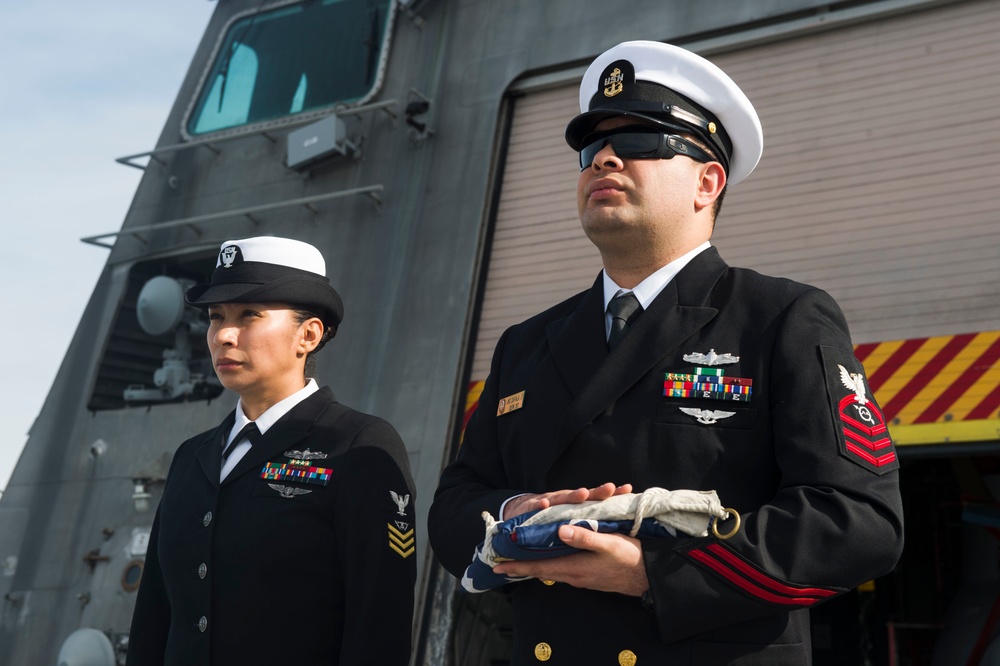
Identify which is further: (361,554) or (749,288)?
(361,554)

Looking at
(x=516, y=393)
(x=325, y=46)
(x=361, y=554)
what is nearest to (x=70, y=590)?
(x=325, y=46)

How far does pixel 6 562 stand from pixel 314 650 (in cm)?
468

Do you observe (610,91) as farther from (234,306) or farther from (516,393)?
(234,306)

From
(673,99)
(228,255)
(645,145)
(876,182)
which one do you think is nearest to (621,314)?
(645,145)

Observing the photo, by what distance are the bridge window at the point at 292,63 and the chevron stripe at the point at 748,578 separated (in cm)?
557

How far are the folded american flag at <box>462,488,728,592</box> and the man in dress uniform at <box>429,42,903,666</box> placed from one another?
26 millimetres

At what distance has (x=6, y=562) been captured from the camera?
22.2 feet

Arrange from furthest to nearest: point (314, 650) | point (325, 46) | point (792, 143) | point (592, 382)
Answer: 1. point (325, 46)
2. point (792, 143)
3. point (314, 650)
4. point (592, 382)

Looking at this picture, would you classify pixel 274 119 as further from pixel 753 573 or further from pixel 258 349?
pixel 753 573

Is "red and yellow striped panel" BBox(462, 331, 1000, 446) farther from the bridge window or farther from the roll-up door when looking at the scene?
the bridge window

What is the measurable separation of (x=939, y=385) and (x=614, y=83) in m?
2.85

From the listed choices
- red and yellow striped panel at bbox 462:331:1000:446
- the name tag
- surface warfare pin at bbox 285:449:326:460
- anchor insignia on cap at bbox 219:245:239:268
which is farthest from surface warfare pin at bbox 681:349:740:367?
red and yellow striped panel at bbox 462:331:1000:446

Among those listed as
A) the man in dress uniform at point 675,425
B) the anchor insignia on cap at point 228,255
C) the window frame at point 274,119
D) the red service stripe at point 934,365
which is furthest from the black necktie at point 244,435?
the window frame at point 274,119

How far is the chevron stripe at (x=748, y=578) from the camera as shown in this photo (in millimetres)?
1875
